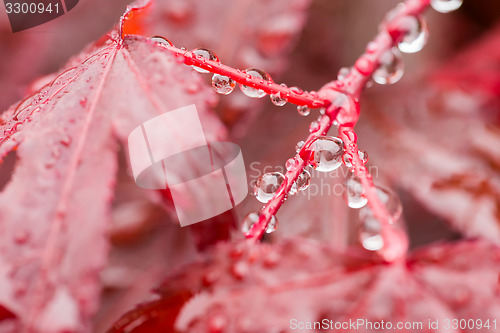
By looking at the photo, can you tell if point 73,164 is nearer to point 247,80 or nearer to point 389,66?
point 247,80

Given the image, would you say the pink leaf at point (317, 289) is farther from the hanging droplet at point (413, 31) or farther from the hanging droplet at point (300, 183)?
the hanging droplet at point (413, 31)

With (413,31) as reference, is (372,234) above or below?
below

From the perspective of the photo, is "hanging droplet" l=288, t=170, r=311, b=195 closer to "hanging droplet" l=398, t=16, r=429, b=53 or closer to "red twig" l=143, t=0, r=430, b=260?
"red twig" l=143, t=0, r=430, b=260

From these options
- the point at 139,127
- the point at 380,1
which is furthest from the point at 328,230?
the point at 380,1

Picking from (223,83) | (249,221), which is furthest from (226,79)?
(249,221)

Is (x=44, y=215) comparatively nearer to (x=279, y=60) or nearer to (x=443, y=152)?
(x=279, y=60)

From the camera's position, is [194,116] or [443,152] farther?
[443,152]

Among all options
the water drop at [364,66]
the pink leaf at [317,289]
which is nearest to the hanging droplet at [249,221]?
the pink leaf at [317,289]
